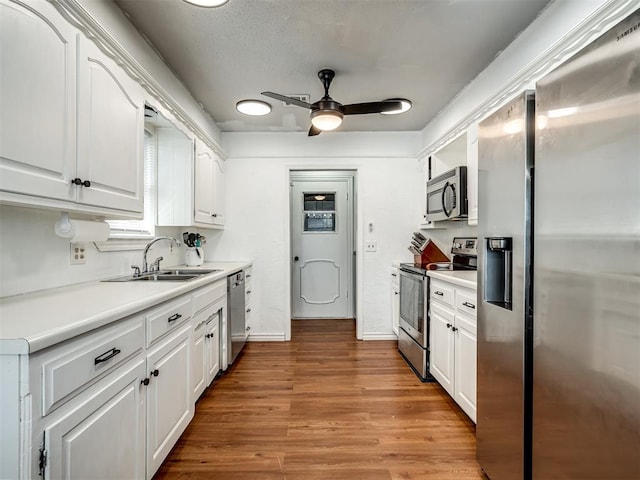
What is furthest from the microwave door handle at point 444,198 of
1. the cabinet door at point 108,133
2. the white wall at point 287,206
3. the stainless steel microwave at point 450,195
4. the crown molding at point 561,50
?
the cabinet door at point 108,133

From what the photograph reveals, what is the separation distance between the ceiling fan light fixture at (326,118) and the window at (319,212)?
8.02 ft

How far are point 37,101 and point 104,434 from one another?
47.1 inches

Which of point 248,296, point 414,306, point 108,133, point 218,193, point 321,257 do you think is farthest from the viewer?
point 321,257

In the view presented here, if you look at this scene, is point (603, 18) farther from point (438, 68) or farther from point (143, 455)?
point (143, 455)

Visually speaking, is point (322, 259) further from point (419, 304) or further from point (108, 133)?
point (108, 133)

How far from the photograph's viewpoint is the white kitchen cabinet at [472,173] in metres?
2.55

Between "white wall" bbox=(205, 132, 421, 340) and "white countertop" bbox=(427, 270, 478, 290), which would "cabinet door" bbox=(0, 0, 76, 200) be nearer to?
"white countertop" bbox=(427, 270, 478, 290)

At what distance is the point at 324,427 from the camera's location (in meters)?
2.09

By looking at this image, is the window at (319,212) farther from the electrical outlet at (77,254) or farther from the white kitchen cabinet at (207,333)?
the electrical outlet at (77,254)

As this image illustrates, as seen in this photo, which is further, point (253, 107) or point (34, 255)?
point (253, 107)

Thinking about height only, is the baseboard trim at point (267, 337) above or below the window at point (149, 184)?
below

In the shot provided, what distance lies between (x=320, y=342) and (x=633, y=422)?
3126mm

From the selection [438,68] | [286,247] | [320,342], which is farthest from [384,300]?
[438,68]

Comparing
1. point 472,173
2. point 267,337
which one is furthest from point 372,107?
point 267,337
